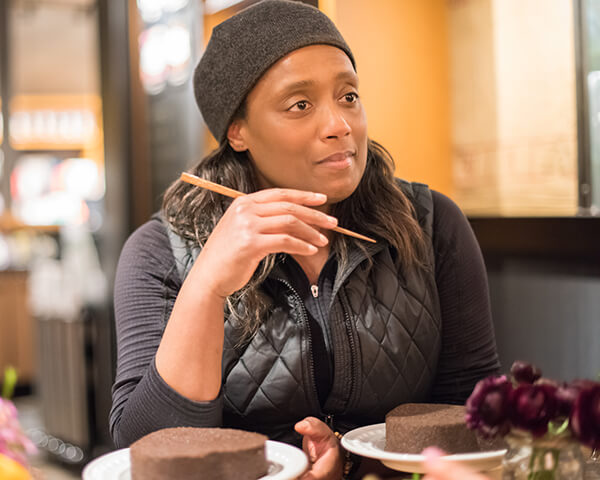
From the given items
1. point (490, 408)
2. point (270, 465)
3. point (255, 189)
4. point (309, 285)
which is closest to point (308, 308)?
point (309, 285)

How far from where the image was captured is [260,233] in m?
1.06

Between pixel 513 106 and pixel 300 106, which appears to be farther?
pixel 513 106

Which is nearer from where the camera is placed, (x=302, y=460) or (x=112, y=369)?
(x=302, y=460)

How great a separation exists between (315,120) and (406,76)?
128cm

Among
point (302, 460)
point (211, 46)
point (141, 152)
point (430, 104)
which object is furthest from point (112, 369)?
point (302, 460)

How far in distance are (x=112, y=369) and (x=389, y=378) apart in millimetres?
2541

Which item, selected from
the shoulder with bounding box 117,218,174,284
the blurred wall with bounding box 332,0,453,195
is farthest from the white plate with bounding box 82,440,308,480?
the blurred wall with bounding box 332,0,453,195

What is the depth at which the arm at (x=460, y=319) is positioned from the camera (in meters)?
1.49

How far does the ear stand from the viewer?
5.01ft

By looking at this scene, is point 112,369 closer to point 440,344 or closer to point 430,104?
point 430,104

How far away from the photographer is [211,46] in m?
1.48

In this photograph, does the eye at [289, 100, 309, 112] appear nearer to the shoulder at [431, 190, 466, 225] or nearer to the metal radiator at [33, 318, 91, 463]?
the shoulder at [431, 190, 466, 225]

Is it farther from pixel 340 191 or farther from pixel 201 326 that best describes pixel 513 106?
pixel 201 326

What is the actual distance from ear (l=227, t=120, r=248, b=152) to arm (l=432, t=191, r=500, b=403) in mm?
468
